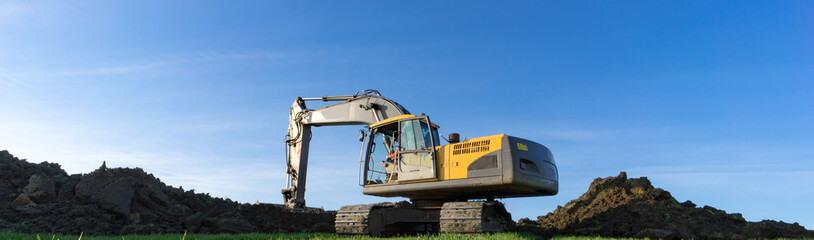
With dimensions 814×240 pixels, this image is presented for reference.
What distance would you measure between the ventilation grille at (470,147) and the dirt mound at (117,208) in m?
6.11

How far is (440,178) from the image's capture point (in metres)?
11.2

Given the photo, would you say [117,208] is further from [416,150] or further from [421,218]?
[416,150]

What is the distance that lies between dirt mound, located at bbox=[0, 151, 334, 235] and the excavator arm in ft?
3.03

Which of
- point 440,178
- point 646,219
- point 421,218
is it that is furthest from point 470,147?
point 646,219

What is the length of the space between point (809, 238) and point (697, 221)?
2.52 m

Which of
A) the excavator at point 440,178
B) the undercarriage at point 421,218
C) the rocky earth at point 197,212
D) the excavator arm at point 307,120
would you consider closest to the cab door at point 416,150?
the excavator at point 440,178

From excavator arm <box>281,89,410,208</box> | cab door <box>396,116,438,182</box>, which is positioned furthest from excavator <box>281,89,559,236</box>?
excavator arm <box>281,89,410,208</box>

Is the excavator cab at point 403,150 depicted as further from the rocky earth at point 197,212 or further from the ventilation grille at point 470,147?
the rocky earth at point 197,212

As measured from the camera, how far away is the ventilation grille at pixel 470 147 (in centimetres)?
1095

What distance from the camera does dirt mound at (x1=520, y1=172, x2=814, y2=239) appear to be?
13750 mm

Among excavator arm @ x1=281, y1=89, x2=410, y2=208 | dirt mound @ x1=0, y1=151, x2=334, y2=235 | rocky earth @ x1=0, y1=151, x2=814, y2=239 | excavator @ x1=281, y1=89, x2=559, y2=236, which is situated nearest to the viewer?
excavator @ x1=281, y1=89, x2=559, y2=236

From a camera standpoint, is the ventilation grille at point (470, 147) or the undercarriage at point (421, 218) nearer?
the undercarriage at point (421, 218)

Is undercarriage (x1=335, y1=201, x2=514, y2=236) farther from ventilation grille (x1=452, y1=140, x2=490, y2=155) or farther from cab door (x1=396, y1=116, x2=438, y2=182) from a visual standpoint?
ventilation grille (x1=452, y1=140, x2=490, y2=155)

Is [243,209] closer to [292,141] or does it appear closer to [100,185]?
[292,141]
